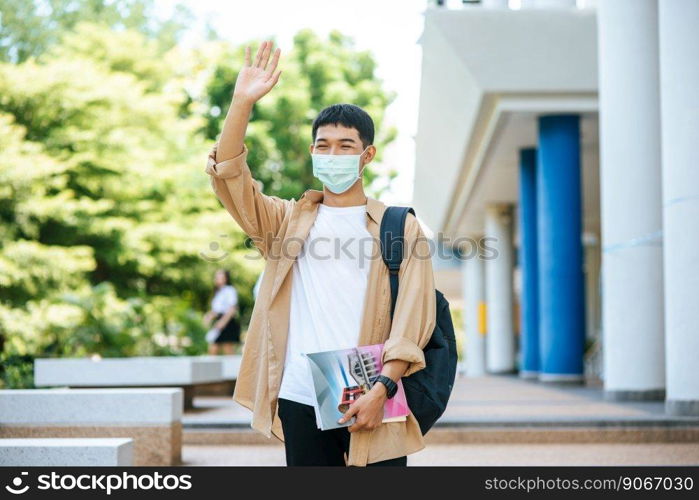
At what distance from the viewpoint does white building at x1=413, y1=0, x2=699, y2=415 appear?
1041 centimetres

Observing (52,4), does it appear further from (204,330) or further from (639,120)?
(639,120)

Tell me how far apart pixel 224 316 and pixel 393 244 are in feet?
38.1

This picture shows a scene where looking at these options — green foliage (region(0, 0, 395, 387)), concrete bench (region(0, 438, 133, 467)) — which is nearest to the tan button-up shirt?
concrete bench (region(0, 438, 133, 467))

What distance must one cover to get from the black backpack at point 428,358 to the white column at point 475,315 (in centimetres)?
3131

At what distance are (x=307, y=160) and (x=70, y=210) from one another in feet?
39.0

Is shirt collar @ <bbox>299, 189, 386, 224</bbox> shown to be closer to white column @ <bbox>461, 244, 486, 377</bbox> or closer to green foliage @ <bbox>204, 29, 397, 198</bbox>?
green foliage @ <bbox>204, 29, 397, 198</bbox>

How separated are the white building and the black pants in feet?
24.7

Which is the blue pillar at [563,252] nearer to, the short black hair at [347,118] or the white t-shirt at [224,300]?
the white t-shirt at [224,300]

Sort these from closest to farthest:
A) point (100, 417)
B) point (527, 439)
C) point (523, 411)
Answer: point (100, 417)
point (527, 439)
point (523, 411)

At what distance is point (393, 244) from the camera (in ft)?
11.5

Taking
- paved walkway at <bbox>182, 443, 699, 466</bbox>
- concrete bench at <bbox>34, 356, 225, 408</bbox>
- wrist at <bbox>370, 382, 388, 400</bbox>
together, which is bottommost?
paved walkway at <bbox>182, 443, 699, 466</bbox>

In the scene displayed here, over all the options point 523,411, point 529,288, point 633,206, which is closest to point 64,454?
point 523,411

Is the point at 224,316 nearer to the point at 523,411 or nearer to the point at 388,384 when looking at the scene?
the point at 523,411

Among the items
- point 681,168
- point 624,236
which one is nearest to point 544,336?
point 624,236
